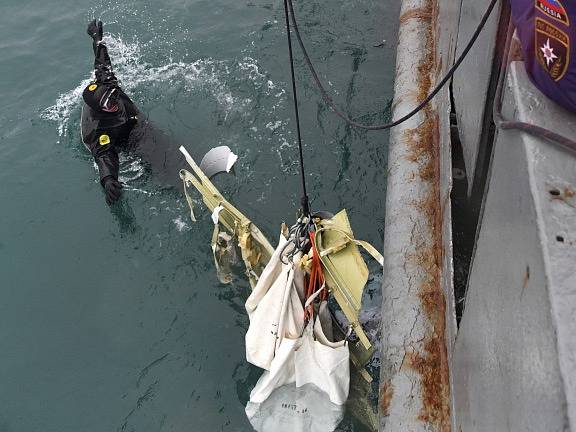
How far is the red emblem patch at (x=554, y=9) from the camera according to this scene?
166 centimetres

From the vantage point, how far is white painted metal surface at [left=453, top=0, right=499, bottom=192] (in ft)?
9.87

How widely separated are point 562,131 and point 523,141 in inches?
6.7

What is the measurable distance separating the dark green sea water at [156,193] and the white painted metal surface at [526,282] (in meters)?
2.37

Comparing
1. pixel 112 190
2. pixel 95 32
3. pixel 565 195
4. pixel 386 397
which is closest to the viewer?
pixel 565 195

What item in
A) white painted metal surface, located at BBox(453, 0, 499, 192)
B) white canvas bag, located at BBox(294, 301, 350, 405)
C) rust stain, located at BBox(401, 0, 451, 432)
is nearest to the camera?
white painted metal surface, located at BBox(453, 0, 499, 192)

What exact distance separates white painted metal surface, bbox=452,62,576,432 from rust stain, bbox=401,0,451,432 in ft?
3.09

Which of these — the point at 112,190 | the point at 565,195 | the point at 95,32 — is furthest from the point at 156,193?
the point at 565,195

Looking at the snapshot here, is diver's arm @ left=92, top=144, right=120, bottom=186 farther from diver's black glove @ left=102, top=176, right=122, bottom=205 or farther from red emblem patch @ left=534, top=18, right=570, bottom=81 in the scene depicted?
red emblem patch @ left=534, top=18, right=570, bottom=81

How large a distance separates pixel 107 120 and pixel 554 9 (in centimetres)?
532

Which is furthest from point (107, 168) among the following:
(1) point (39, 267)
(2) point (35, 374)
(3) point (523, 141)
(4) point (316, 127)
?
(3) point (523, 141)

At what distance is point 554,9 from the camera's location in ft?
5.60

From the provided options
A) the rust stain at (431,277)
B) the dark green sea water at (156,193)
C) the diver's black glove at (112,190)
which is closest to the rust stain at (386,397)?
the rust stain at (431,277)

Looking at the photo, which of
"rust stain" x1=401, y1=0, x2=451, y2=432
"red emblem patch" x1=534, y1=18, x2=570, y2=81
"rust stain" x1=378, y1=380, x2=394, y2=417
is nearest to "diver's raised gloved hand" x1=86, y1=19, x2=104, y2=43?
"rust stain" x1=401, y1=0, x2=451, y2=432

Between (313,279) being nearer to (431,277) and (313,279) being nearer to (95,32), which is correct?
(431,277)
